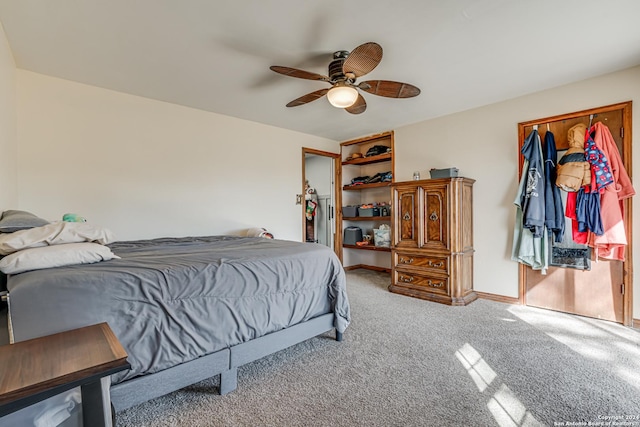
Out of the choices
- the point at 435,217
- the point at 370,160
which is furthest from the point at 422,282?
the point at 370,160


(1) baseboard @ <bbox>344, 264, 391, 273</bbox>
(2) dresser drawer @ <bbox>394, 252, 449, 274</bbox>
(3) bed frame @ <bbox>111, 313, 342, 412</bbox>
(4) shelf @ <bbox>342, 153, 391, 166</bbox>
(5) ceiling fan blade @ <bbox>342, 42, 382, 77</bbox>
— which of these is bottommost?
(1) baseboard @ <bbox>344, 264, 391, 273</bbox>

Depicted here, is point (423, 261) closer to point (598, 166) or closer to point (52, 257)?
point (598, 166)

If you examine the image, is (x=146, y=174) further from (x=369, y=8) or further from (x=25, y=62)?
(x=369, y=8)

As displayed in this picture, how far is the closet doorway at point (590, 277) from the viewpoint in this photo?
2.65 meters

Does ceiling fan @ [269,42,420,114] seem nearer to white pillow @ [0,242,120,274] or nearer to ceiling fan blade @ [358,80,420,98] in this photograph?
ceiling fan blade @ [358,80,420,98]

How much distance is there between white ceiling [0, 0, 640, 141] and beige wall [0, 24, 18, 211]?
0.15 m

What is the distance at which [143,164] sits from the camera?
3174 mm

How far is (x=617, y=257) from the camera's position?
2.68 metres

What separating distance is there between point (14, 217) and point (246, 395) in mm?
1775

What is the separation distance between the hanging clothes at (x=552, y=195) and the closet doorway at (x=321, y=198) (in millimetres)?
3056

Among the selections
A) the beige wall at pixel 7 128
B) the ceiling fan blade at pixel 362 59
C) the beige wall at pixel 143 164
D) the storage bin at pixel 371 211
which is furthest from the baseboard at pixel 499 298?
the beige wall at pixel 7 128

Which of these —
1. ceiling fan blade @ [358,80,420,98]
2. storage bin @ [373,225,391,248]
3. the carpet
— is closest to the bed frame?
the carpet

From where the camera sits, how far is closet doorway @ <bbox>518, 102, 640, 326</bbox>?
8.70 feet

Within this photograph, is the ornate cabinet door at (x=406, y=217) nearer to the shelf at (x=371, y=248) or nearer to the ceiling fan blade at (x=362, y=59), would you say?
the shelf at (x=371, y=248)
